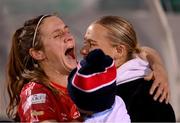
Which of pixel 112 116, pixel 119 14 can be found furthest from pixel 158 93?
pixel 119 14

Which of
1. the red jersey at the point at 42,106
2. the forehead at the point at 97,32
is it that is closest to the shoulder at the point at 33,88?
the red jersey at the point at 42,106

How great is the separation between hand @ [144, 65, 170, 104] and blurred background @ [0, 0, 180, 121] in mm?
2075

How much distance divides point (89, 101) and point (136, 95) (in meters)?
0.34

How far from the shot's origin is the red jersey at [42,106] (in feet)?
4.20

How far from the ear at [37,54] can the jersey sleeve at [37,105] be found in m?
0.15

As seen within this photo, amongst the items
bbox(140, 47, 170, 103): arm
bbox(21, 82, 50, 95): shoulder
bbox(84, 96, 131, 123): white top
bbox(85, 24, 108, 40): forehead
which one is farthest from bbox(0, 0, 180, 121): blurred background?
bbox(84, 96, 131, 123): white top

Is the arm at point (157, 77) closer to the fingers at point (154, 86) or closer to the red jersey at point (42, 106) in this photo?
the fingers at point (154, 86)

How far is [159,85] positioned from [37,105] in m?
0.39

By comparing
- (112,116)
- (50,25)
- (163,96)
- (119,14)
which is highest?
(50,25)

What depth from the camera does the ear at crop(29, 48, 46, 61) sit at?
1.46m

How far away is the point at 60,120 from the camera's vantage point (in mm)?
1302

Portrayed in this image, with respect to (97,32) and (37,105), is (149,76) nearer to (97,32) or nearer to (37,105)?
(97,32)

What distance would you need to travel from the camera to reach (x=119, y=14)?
16.4ft

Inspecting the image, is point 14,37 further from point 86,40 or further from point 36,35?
point 86,40
